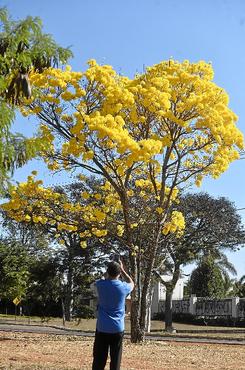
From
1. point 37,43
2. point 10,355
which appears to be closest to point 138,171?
point 10,355

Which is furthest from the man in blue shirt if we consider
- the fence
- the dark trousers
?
the fence

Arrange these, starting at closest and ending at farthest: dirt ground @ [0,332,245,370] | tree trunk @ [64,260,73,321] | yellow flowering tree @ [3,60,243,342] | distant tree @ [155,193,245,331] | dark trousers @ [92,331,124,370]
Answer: dark trousers @ [92,331,124,370] → dirt ground @ [0,332,245,370] → yellow flowering tree @ [3,60,243,342] → distant tree @ [155,193,245,331] → tree trunk @ [64,260,73,321]

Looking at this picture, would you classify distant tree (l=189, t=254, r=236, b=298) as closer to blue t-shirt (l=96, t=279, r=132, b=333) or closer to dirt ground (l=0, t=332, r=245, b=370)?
dirt ground (l=0, t=332, r=245, b=370)

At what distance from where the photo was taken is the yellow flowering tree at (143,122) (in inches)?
594

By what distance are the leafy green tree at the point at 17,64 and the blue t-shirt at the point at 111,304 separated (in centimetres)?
188

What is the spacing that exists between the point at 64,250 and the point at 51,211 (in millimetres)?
26216

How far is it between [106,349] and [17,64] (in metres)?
3.86

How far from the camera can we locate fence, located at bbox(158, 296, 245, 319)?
1781 inches

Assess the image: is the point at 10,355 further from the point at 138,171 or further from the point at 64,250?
the point at 64,250

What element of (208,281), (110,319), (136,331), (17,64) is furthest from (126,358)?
(208,281)

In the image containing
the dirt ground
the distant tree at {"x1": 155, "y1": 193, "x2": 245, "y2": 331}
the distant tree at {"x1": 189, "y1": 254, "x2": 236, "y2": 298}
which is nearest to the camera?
the dirt ground

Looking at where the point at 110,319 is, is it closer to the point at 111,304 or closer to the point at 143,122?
the point at 111,304

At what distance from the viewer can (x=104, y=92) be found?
50.2 feet

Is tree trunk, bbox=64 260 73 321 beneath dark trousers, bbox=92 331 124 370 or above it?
above
